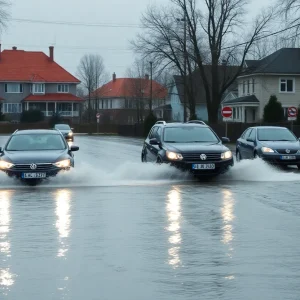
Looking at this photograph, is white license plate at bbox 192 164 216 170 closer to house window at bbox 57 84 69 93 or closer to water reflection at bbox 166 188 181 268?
water reflection at bbox 166 188 181 268

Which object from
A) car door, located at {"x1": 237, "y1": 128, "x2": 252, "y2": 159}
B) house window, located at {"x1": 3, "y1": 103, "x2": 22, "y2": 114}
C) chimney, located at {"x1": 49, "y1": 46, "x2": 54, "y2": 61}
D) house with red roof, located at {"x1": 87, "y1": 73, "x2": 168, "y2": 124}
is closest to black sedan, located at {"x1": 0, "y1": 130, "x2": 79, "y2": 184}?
car door, located at {"x1": 237, "y1": 128, "x2": 252, "y2": 159}

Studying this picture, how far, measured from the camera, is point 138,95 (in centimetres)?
11412

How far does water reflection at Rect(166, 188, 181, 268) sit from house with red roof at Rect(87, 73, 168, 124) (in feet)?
308

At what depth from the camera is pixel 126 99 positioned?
468ft

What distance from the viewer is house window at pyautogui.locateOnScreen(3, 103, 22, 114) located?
114875 mm

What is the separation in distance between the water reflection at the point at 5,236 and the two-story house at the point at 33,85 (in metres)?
96.0

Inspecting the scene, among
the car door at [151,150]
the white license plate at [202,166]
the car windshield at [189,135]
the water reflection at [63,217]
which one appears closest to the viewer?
the water reflection at [63,217]

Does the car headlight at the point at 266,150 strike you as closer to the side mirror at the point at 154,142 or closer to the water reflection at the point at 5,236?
the side mirror at the point at 154,142

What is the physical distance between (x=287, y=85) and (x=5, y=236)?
220 feet

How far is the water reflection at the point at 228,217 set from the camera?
36.5 ft

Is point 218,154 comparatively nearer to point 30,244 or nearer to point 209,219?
point 209,219

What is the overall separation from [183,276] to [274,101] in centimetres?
5356

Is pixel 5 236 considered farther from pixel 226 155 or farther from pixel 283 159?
pixel 283 159

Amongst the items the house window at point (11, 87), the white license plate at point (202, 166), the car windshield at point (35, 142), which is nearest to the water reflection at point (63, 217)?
the car windshield at point (35, 142)
